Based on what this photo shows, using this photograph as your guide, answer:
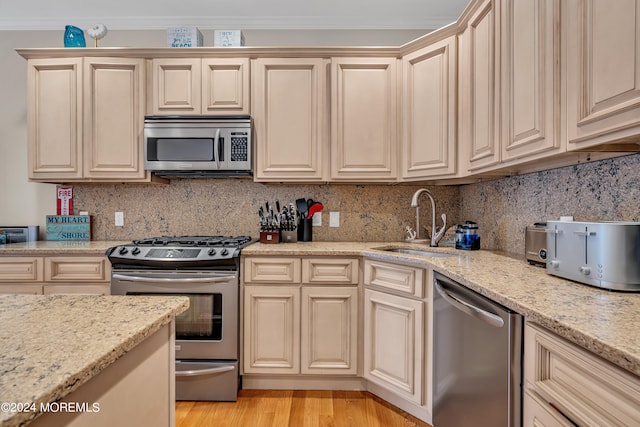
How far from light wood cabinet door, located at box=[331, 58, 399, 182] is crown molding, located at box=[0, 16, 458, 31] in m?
0.64

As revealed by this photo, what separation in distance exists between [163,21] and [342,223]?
Result: 225 centimetres

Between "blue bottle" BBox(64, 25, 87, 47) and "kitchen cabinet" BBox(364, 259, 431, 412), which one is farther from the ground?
"blue bottle" BBox(64, 25, 87, 47)

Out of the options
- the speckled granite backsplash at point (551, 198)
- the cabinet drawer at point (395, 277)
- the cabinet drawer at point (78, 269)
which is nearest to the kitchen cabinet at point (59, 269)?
the cabinet drawer at point (78, 269)

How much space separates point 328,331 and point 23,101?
317cm

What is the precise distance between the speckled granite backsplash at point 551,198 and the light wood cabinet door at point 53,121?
2.94 meters

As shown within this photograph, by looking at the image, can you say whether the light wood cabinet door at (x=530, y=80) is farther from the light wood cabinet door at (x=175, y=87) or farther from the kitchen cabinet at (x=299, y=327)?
the light wood cabinet door at (x=175, y=87)

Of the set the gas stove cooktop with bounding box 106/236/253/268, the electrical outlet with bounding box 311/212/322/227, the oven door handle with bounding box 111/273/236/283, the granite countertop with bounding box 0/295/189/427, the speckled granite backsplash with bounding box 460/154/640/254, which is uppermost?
the speckled granite backsplash with bounding box 460/154/640/254

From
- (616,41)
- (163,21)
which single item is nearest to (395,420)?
(616,41)

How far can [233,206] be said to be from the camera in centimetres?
287

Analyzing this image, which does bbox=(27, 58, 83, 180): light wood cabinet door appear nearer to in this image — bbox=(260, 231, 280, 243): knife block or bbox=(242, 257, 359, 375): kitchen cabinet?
bbox=(260, 231, 280, 243): knife block

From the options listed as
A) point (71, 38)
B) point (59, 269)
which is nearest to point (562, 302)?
point (59, 269)

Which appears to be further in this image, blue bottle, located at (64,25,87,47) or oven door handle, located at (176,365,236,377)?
blue bottle, located at (64,25,87,47)

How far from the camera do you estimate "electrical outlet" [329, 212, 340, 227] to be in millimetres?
2848

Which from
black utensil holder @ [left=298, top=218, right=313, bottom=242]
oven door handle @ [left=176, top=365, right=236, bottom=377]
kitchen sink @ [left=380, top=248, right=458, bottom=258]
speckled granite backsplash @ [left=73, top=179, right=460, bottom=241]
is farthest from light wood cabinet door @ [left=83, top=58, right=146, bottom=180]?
kitchen sink @ [left=380, top=248, right=458, bottom=258]
